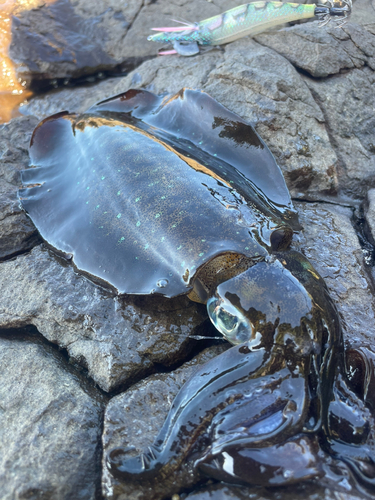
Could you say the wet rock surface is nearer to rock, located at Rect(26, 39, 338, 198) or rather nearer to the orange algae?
rock, located at Rect(26, 39, 338, 198)

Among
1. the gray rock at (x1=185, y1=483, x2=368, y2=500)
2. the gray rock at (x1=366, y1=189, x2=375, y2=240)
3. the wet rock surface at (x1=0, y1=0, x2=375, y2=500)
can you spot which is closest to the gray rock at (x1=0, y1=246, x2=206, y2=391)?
the wet rock surface at (x1=0, y1=0, x2=375, y2=500)

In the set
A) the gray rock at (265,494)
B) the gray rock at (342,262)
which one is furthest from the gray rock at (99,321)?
the gray rock at (342,262)

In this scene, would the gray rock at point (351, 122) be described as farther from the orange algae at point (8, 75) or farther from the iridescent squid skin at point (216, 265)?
the orange algae at point (8, 75)

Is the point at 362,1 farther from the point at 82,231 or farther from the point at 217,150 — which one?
the point at 82,231

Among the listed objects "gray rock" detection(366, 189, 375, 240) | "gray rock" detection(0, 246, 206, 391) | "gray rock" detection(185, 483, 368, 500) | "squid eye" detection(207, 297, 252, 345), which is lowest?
"gray rock" detection(185, 483, 368, 500)

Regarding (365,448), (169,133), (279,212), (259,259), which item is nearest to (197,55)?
(169,133)

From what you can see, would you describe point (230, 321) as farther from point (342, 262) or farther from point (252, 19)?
point (252, 19)
